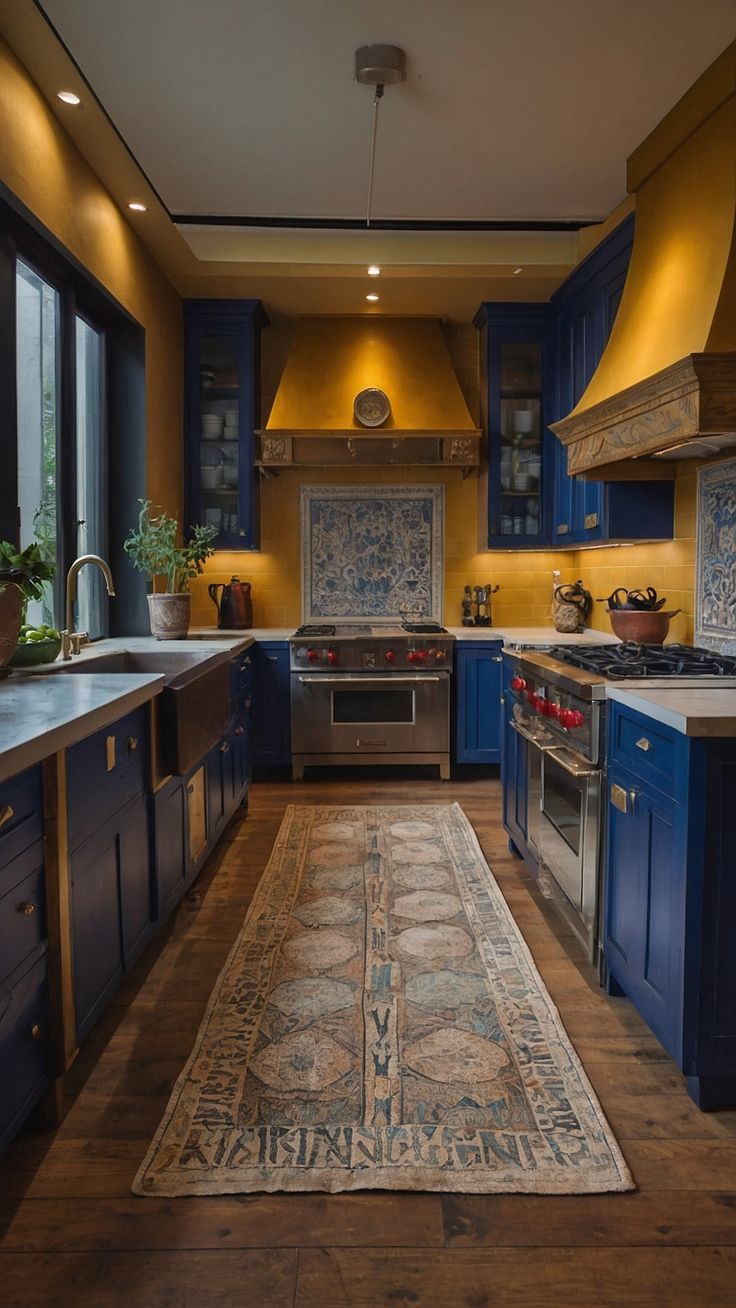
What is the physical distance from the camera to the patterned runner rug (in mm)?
1580

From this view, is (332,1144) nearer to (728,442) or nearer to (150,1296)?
(150,1296)

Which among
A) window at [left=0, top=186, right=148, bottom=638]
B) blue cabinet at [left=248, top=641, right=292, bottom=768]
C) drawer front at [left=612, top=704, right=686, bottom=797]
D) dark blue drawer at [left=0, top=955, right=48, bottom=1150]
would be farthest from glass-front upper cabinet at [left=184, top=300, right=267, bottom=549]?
dark blue drawer at [left=0, top=955, right=48, bottom=1150]

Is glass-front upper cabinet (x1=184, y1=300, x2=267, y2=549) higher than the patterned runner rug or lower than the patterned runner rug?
higher

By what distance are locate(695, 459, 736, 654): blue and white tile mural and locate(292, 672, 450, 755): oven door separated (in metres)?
1.69

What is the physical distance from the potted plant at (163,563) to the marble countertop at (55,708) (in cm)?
147

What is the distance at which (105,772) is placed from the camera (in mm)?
2002

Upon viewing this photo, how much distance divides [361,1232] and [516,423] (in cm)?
431

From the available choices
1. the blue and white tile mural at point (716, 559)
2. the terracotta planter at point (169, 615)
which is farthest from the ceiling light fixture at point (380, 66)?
the terracotta planter at point (169, 615)

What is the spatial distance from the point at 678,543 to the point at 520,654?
1000 mm

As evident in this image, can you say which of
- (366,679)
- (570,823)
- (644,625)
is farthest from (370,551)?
(570,823)

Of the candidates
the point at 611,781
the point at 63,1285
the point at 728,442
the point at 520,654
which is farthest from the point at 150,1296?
the point at 728,442

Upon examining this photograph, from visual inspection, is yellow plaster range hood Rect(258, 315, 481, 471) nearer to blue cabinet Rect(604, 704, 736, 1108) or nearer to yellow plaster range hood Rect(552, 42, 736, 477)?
yellow plaster range hood Rect(552, 42, 736, 477)

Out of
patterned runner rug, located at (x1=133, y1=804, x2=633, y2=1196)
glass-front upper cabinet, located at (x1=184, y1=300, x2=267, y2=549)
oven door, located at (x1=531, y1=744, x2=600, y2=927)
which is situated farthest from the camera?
glass-front upper cabinet, located at (x1=184, y1=300, x2=267, y2=549)

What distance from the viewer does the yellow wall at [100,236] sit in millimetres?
2592
